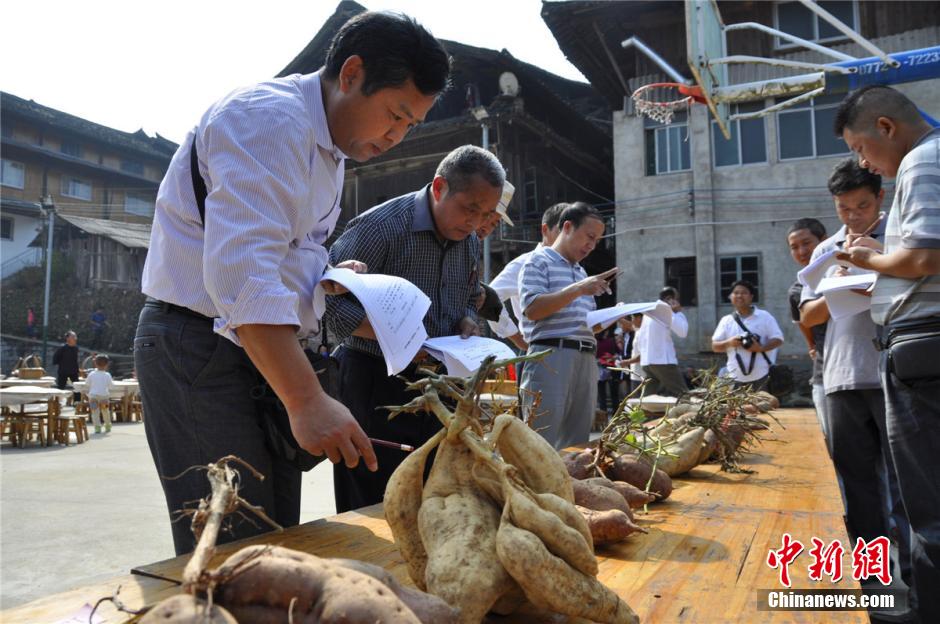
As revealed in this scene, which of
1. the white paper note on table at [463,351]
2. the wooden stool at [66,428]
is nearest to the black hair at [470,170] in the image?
the white paper note on table at [463,351]

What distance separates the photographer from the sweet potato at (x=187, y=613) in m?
0.61

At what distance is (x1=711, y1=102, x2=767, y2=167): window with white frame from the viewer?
13.4m

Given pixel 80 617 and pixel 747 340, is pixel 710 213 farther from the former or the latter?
pixel 80 617

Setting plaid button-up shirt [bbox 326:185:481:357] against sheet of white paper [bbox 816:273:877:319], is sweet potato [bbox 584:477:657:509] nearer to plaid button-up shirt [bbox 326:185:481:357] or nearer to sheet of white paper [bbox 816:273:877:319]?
plaid button-up shirt [bbox 326:185:481:357]

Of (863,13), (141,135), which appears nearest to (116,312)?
(141,135)

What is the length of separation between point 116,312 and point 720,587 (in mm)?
29337

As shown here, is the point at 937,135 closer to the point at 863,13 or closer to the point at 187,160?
the point at 187,160

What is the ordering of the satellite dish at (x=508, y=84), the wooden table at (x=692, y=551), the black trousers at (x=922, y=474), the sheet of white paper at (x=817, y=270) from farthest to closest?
1. the satellite dish at (x=508, y=84)
2. the sheet of white paper at (x=817, y=270)
3. the black trousers at (x=922, y=474)
4. the wooden table at (x=692, y=551)

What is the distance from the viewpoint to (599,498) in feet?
5.15

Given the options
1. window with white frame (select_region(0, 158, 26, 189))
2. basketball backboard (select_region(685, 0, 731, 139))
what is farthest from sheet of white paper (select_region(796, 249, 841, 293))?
window with white frame (select_region(0, 158, 26, 189))

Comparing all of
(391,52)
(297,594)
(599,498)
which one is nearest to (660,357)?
(599,498)

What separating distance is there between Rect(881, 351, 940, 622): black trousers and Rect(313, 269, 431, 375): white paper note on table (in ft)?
5.79

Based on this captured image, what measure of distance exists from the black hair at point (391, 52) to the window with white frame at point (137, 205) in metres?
36.9

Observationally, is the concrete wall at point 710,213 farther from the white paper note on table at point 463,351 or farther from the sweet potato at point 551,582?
the sweet potato at point 551,582
